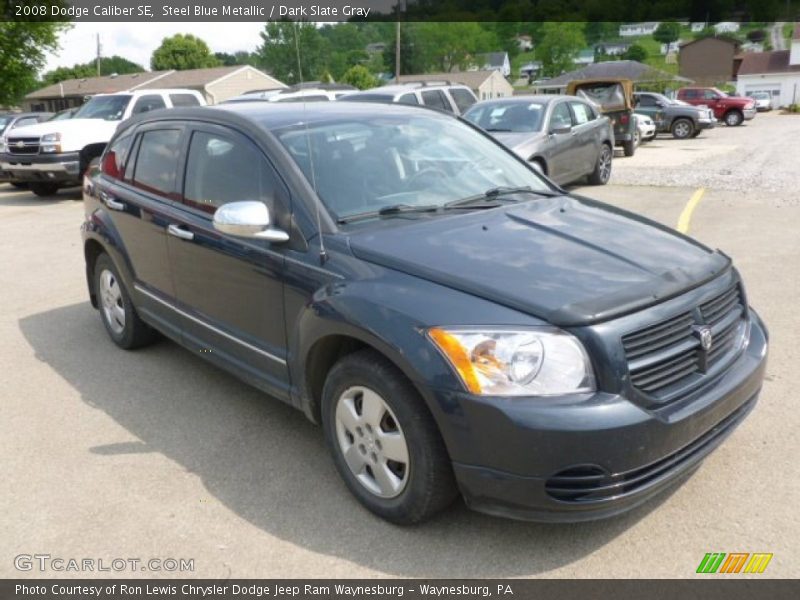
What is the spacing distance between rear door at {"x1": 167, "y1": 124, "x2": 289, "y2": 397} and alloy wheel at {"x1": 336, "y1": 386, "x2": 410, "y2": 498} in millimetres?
502

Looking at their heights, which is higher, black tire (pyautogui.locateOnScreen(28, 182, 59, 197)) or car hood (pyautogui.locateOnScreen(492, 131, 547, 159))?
car hood (pyautogui.locateOnScreen(492, 131, 547, 159))

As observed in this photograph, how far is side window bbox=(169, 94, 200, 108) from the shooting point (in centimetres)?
1496

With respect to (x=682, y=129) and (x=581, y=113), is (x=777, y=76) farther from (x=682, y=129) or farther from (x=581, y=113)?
(x=581, y=113)

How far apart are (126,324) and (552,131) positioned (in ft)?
24.4

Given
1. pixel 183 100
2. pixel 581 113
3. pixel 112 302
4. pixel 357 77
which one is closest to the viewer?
pixel 112 302

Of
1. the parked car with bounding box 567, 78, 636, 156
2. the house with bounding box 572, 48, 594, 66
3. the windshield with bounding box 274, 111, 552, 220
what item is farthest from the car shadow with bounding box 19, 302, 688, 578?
the house with bounding box 572, 48, 594, 66

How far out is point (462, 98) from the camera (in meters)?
16.7

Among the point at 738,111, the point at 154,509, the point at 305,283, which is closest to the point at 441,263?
the point at 305,283

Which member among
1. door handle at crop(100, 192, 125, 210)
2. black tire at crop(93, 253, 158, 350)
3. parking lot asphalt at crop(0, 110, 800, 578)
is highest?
door handle at crop(100, 192, 125, 210)

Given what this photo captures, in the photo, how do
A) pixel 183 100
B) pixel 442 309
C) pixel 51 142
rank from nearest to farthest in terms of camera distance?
1. pixel 442 309
2. pixel 51 142
3. pixel 183 100

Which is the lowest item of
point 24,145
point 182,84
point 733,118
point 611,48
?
point 24,145

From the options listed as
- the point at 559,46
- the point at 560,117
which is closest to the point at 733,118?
the point at 560,117

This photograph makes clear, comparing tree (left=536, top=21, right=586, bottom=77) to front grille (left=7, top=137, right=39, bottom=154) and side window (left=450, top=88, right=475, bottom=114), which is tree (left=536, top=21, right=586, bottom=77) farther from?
front grille (left=7, top=137, right=39, bottom=154)

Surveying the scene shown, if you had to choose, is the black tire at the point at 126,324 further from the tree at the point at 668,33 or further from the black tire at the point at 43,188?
the tree at the point at 668,33
